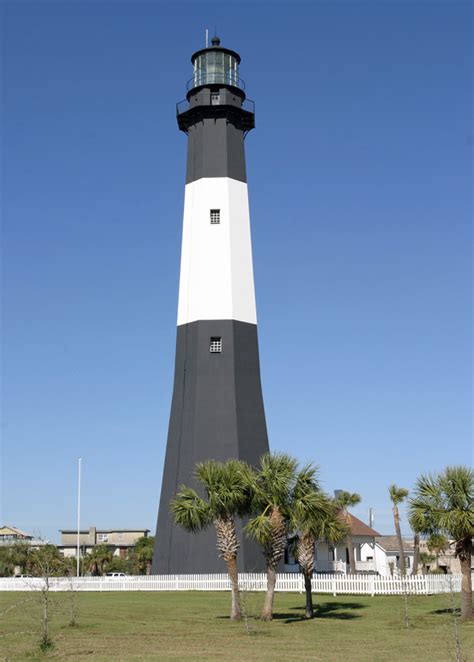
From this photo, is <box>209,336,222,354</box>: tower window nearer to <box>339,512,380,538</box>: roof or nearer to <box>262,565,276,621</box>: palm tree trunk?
<box>262,565,276,621</box>: palm tree trunk

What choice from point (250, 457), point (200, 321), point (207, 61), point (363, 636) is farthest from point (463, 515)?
point (207, 61)

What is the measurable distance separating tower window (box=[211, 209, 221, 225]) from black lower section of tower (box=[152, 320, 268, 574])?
17.8 feet

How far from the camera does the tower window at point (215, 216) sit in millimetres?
44375

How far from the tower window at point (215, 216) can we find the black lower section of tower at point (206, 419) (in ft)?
17.8

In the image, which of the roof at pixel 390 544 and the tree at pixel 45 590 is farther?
the roof at pixel 390 544

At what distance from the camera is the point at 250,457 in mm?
41312

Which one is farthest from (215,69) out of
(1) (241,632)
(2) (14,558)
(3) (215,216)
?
(2) (14,558)

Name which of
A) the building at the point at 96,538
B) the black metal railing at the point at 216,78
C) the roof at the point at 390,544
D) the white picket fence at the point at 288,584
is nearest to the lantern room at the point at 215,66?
the black metal railing at the point at 216,78

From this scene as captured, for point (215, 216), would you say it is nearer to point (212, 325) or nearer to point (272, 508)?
point (212, 325)

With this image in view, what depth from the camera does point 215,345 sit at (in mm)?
42750

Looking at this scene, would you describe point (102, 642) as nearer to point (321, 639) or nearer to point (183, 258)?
point (321, 639)

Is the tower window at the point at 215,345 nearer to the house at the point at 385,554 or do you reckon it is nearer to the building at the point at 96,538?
the house at the point at 385,554

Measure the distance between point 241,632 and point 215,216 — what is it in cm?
2606

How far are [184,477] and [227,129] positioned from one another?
18612 mm
